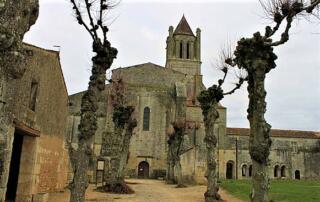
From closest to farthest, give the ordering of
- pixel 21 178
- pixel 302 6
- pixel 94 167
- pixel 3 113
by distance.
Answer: pixel 3 113 < pixel 302 6 < pixel 21 178 < pixel 94 167

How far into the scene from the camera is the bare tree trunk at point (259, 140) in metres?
8.84

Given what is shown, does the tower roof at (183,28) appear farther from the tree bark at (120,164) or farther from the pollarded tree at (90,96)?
the pollarded tree at (90,96)

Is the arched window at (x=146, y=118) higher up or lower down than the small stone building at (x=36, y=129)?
higher up

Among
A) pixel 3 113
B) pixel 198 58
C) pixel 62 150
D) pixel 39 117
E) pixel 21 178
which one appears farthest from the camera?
pixel 198 58

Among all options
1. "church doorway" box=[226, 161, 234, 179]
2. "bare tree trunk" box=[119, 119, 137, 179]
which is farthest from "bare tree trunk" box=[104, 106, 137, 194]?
"church doorway" box=[226, 161, 234, 179]

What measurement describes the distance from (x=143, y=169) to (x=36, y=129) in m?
27.7

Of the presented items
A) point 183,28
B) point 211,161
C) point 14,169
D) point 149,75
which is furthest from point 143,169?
point 183,28

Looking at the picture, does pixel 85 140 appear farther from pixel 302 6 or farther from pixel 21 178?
pixel 302 6

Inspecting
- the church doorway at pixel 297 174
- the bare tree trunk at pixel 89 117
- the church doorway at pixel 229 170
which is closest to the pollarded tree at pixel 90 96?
the bare tree trunk at pixel 89 117

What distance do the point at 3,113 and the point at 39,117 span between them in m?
11.9

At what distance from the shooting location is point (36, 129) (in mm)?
14227

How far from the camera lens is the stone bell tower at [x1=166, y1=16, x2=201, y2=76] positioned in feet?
189

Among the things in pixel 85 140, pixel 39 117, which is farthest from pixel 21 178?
pixel 85 140

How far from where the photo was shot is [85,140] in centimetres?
1011
